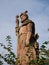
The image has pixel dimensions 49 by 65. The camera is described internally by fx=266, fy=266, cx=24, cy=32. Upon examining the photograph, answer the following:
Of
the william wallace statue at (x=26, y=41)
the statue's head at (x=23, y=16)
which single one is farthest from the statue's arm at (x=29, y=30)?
the statue's head at (x=23, y=16)

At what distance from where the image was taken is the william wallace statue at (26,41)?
1113cm

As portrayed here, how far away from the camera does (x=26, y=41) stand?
37.7ft

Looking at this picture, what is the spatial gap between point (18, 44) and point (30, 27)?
0.92 m

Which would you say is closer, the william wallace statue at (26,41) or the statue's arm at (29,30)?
the william wallace statue at (26,41)

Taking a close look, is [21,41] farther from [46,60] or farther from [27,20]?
[46,60]

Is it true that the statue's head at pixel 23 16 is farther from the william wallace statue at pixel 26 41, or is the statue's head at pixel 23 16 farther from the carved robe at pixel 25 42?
the carved robe at pixel 25 42

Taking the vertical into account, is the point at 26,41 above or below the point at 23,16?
below

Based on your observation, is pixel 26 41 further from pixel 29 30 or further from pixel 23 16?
pixel 23 16

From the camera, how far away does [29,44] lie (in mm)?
11320

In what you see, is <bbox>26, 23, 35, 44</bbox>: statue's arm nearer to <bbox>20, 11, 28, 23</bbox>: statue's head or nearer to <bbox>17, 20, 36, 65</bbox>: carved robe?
<bbox>17, 20, 36, 65</bbox>: carved robe

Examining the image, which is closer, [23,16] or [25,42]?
[25,42]

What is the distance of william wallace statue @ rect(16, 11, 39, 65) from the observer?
36.5 feet

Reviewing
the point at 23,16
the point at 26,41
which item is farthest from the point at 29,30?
the point at 23,16

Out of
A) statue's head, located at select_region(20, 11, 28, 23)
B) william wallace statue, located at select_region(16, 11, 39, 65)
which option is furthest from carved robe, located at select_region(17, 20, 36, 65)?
statue's head, located at select_region(20, 11, 28, 23)
